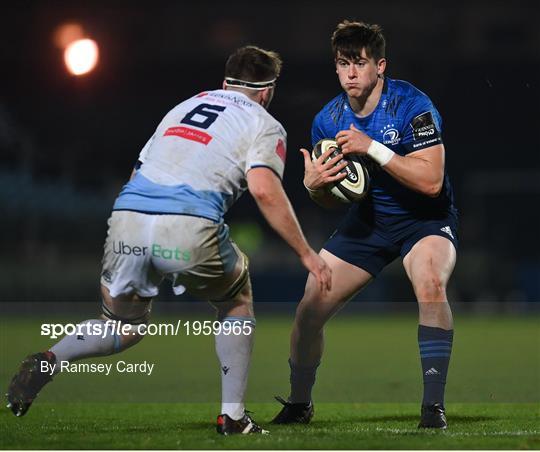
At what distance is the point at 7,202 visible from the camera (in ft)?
72.8

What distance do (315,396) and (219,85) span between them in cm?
1582

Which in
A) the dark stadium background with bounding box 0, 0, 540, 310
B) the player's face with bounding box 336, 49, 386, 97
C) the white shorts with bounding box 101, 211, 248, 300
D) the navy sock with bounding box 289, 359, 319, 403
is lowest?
the dark stadium background with bounding box 0, 0, 540, 310

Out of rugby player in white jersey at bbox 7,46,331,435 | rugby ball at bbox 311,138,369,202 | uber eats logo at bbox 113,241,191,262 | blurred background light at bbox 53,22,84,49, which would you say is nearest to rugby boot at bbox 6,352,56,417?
rugby player in white jersey at bbox 7,46,331,435

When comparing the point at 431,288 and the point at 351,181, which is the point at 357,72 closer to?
the point at 351,181

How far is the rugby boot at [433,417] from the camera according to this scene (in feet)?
19.6

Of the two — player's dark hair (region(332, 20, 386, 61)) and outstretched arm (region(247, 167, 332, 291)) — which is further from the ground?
player's dark hair (region(332, 20, 386, 61))

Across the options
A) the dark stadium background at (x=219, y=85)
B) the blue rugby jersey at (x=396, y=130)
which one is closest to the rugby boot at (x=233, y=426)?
the blue rugby jersey at (x=396, y=130)

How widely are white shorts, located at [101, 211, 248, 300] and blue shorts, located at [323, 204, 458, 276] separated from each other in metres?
1.11

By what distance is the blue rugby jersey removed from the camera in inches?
248

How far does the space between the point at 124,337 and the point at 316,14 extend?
25.7m

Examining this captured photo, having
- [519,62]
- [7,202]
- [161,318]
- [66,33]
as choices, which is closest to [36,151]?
[7,202]

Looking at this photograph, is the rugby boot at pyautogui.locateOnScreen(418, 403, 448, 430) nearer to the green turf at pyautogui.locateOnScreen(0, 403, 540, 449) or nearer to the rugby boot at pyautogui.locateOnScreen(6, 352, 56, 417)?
the green turf at pyautogui.locateOnScreen(0, 403, 540, 449)

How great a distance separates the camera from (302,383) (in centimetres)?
660

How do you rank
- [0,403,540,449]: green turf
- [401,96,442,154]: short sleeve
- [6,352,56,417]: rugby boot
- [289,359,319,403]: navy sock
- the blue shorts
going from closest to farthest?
1. [0,403,540,449]: green turf
2. [6,352,56,417]: rugby boot
3. [401,96,442,154]: short sleeve
4. the blue shorts
5. [289,359,319,403]: navy sock
